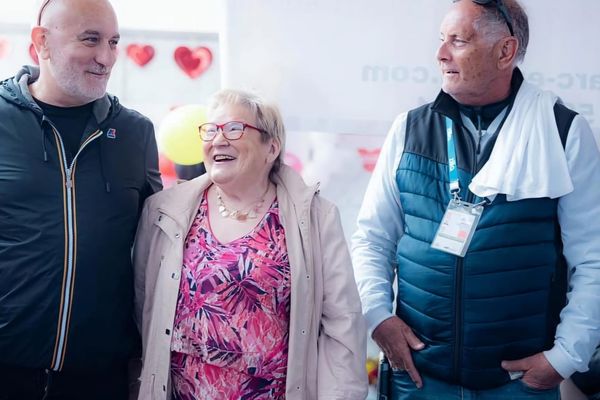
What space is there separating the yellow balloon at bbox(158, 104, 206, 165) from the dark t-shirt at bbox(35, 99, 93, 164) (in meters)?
0.65

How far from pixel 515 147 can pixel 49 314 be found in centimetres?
145

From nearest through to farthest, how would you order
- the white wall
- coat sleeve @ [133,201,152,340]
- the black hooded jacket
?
the black hooded jacket
coat sleeve @ [133,201,152,340]
the white wall

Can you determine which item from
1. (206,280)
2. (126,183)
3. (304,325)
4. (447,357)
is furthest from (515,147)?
(126,183)

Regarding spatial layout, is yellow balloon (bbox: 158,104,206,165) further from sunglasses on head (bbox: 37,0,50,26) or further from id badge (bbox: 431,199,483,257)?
id badge (bbox: 431,199,483,257)

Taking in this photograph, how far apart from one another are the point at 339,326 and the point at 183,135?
3.68 feet

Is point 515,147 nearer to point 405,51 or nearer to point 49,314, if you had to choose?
point 405,51

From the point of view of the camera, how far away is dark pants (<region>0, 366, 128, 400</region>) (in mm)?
1919

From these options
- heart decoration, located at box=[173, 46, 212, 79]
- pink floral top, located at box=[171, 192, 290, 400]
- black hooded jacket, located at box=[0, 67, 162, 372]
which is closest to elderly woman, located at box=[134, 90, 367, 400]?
pink floral top, located at box=[171, 192, 290, 400]

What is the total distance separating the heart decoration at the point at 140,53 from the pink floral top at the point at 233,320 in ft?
4.36

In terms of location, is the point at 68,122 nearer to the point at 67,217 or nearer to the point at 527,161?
the point at 67,217

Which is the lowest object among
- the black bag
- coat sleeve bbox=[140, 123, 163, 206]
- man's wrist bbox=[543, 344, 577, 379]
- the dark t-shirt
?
the black bag

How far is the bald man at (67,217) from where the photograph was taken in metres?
1.91

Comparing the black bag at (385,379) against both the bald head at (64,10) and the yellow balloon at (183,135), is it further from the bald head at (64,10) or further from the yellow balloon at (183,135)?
the bald head at (64,10)

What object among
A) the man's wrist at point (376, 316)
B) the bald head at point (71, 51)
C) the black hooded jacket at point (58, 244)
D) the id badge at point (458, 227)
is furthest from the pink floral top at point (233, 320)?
the bald head at point (71, 51)
